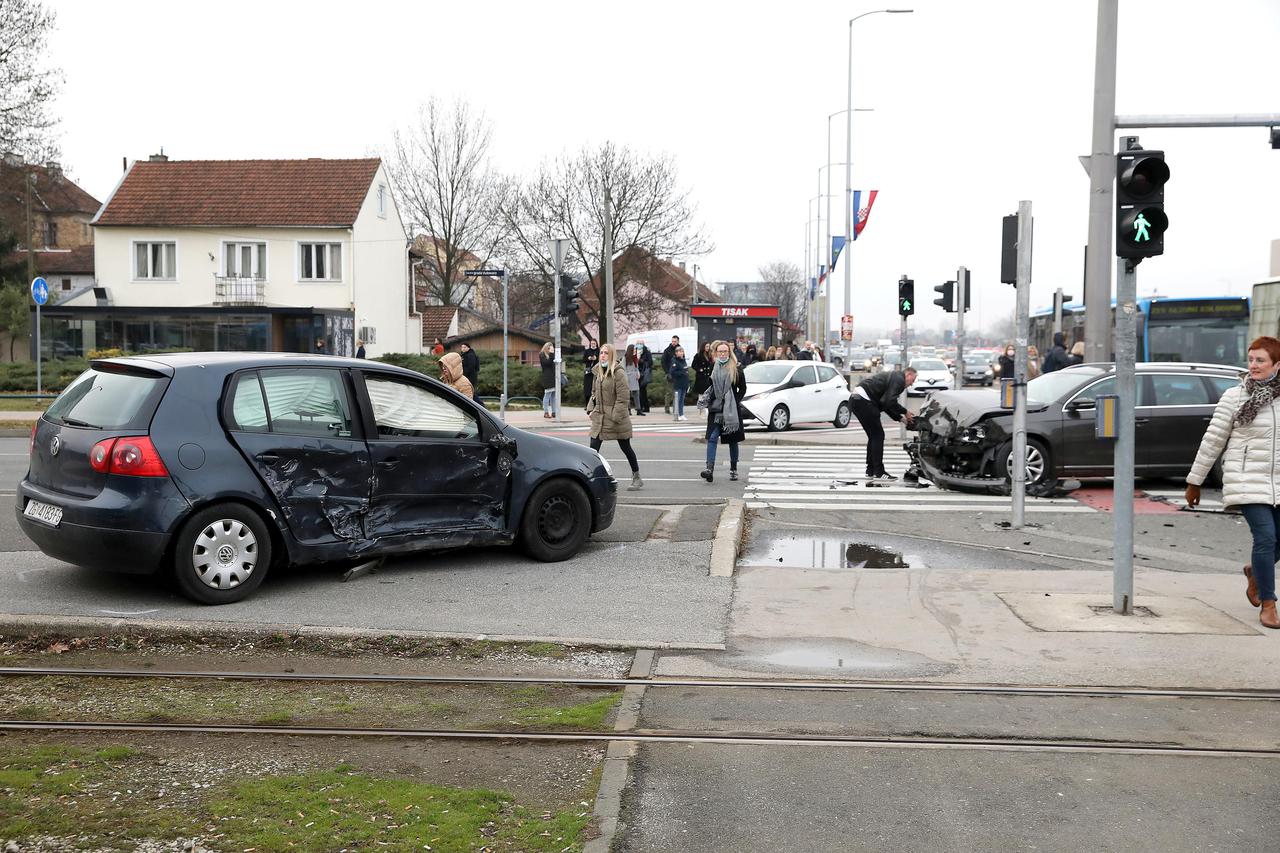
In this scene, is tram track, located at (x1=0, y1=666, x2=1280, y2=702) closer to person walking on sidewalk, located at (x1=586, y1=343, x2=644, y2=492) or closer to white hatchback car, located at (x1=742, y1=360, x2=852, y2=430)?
person walking on sidewalk, located at (x1=586, y1=343, x2=644, y2=492)

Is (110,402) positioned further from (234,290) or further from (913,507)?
(234,290)

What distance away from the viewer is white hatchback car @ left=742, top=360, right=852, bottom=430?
83.2 feet

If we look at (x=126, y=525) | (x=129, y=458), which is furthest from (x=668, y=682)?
(x=129, y=458)

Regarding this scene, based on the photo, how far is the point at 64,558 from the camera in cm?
759

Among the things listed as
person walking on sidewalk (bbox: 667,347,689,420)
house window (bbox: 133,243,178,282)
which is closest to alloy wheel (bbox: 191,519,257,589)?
person walking on sidewalk (bbox: 667,347,689,420)

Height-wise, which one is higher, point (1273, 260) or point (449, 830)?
point (1273, 260)

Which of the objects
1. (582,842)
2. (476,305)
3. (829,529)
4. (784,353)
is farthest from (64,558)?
(476,305)

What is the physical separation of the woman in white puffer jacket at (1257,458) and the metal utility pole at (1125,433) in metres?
0.42

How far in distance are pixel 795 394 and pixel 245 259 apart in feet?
99.1

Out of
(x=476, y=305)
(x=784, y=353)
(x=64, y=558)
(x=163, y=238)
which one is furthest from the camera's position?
(x=476, y=305)

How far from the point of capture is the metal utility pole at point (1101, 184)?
16562 millimetres

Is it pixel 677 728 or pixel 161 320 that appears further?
pixel 161 320

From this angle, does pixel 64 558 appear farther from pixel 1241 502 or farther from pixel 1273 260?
pixel 1273 260

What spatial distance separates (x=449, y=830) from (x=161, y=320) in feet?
152
